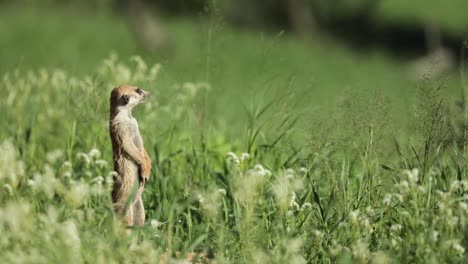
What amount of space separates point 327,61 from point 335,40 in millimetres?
3328

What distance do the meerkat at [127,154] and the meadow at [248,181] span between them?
92 mm

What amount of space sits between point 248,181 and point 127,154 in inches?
37.4

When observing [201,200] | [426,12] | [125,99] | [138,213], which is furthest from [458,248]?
[426,12]

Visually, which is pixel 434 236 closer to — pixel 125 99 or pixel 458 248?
pixel 458 248

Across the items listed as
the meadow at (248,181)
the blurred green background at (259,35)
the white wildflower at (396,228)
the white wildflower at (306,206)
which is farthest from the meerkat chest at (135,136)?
the blurred green background at (259,35)

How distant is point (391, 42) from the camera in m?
22.2

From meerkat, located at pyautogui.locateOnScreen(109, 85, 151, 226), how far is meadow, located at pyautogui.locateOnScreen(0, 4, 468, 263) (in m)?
0.09

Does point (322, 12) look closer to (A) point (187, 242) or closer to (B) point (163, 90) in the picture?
(B) point (163, 90)

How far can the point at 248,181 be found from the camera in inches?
145

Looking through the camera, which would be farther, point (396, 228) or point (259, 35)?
point (259, 35)

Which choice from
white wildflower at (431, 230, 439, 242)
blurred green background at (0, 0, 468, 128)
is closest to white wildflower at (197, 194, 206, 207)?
white wildflower at (431, 230, 439, 242)

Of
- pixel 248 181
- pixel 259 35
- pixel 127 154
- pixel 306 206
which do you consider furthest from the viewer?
pixel 259 35

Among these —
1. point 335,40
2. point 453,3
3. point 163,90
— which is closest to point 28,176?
point 163,90

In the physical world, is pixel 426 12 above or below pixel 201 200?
below
